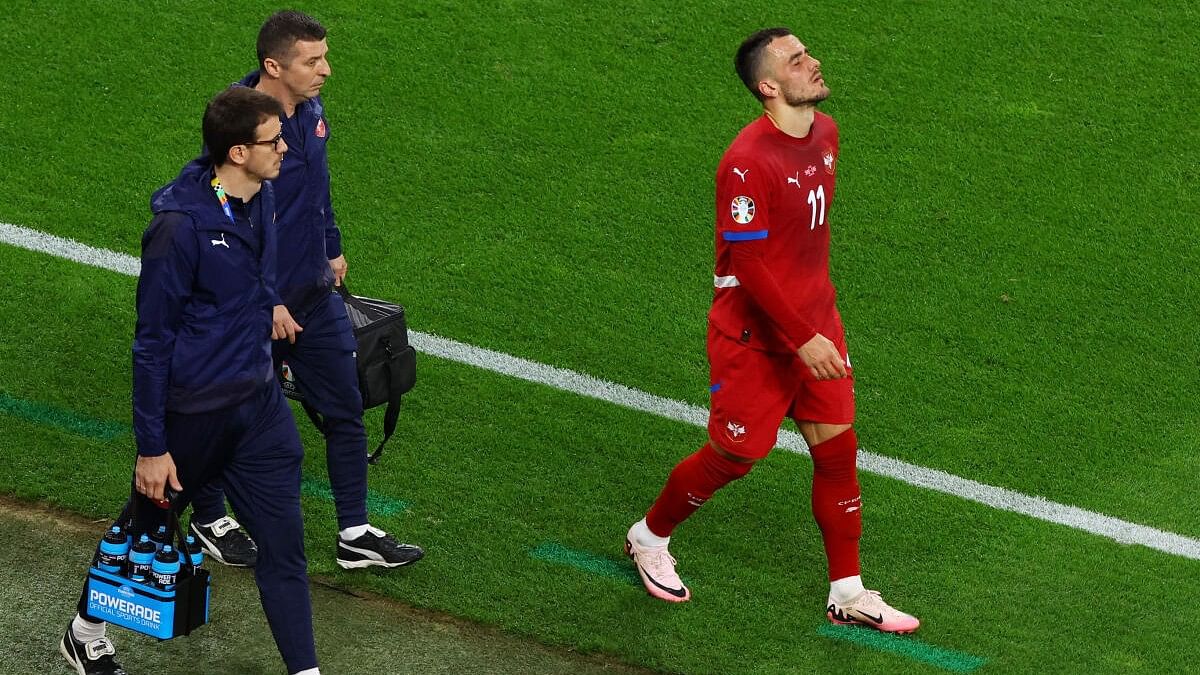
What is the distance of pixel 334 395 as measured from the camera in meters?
6.52

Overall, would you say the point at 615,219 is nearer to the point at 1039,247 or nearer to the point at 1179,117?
the point at 1039,247

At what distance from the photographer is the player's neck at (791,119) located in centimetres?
612

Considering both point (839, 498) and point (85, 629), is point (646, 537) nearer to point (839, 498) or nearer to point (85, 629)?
point (839, 498)

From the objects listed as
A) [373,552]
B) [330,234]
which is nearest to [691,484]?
[373,552]

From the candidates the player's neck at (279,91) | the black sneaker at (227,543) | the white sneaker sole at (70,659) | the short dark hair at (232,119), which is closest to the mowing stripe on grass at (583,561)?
the black sneaker at (227,543)

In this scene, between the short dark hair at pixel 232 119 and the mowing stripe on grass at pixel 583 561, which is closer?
the short dark hair at pixel 232 119

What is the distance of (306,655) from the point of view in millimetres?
5594

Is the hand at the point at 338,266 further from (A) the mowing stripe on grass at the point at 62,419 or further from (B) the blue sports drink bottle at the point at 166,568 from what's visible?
(B) the blue sports drink bottle at the point at 166,568

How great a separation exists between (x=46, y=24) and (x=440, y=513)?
17.2 ft

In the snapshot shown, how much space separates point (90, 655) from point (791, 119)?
2993mm

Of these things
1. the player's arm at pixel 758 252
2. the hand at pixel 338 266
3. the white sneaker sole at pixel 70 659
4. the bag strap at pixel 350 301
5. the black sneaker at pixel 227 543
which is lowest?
the white sneaker sole at pixel 70 659

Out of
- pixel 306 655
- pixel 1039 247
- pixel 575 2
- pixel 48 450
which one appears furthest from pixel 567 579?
pixel 575 2

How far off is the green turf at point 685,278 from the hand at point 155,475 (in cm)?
138

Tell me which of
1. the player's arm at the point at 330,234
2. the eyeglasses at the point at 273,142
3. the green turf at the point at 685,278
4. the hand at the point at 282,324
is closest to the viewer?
the eyeglasses at the point at 273,142
